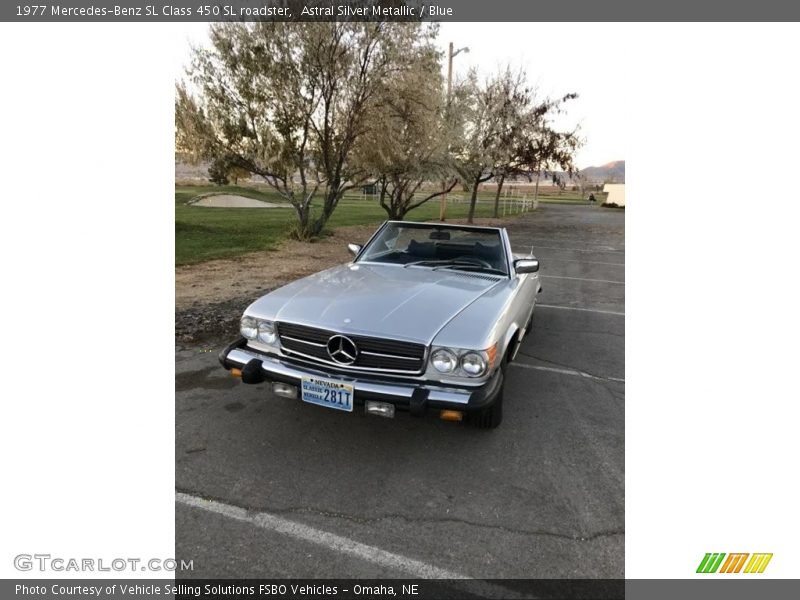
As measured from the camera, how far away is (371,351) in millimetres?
2898

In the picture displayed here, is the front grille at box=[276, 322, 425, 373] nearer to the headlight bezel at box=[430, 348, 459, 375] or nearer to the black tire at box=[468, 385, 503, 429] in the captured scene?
the headlight bezel at box=[430, 348, 459, 375]

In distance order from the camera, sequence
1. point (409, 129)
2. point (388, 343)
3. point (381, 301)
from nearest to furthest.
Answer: point (388, 343)
point (381, 301)
point (409, 129)

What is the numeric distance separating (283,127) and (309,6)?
279cm

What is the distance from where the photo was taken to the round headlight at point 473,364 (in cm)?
279

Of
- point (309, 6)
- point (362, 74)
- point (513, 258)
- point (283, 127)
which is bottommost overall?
point (513, 258)

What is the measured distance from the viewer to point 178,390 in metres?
3.94

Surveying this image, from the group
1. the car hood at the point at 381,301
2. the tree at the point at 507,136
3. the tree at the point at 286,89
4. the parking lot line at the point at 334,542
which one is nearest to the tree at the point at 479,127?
the tree at the point at 507,136

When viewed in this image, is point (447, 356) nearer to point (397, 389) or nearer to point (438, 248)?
point (397, 389)

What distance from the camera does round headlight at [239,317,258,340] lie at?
3.32 metres

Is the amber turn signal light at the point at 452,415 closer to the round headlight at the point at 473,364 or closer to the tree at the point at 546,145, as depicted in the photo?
the round headlight at the point at 473,364

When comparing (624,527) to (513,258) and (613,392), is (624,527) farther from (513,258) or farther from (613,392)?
(513,258)

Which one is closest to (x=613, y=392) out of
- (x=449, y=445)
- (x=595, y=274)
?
(x=449, y=445)

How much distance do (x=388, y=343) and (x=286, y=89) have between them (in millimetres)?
10594

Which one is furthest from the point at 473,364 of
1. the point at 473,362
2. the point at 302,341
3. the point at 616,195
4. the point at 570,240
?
the point at 616,195
